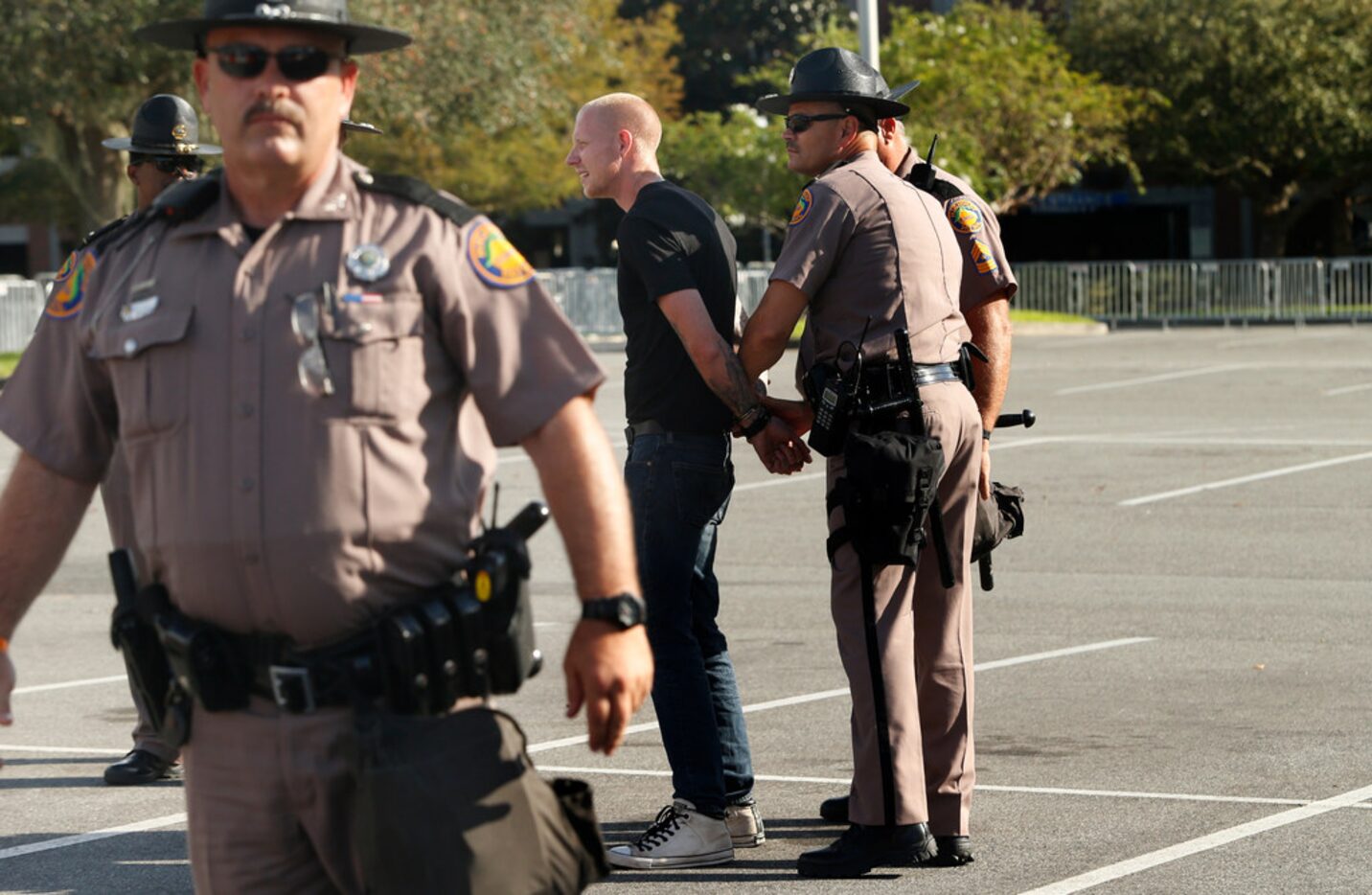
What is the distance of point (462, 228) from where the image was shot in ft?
11.0

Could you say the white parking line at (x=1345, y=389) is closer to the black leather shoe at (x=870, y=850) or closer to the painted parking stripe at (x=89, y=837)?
the black leather shoe at (x=870, y=850)

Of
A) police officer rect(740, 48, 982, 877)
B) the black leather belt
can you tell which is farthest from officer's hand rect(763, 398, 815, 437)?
the black leather belt

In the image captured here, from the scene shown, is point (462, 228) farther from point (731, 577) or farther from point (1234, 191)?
point (1234, 191)

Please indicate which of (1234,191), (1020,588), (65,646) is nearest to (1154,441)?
(1020,588)

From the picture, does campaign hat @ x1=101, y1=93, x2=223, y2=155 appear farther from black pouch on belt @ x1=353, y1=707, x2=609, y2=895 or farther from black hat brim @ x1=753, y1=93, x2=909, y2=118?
black pouch on belt @ x1=353, y1=707, x2=609, y2=895

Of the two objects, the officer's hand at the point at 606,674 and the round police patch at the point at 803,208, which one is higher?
the round police patch at the point at 803,208

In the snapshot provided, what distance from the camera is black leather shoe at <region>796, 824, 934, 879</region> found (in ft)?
17.5

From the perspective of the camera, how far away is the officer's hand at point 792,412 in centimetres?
561

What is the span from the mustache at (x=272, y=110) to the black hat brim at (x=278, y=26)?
4.8 inches

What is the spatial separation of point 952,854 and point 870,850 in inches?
12.3

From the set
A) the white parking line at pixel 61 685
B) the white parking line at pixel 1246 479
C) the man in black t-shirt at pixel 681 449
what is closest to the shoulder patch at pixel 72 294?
the man in black t-shirt at pixel 681 449

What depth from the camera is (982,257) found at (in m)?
5.96

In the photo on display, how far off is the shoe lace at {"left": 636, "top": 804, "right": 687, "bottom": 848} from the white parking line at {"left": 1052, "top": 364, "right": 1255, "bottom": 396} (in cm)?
1671

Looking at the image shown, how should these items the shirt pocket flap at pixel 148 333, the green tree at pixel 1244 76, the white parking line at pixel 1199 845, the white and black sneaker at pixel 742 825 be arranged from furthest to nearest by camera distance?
the green tree at pixel 1244 76
the white and black sneaker at pixel 742 825
the white parking line at pixel 1199 845
the shirt pocket flap at pixel 148 333
